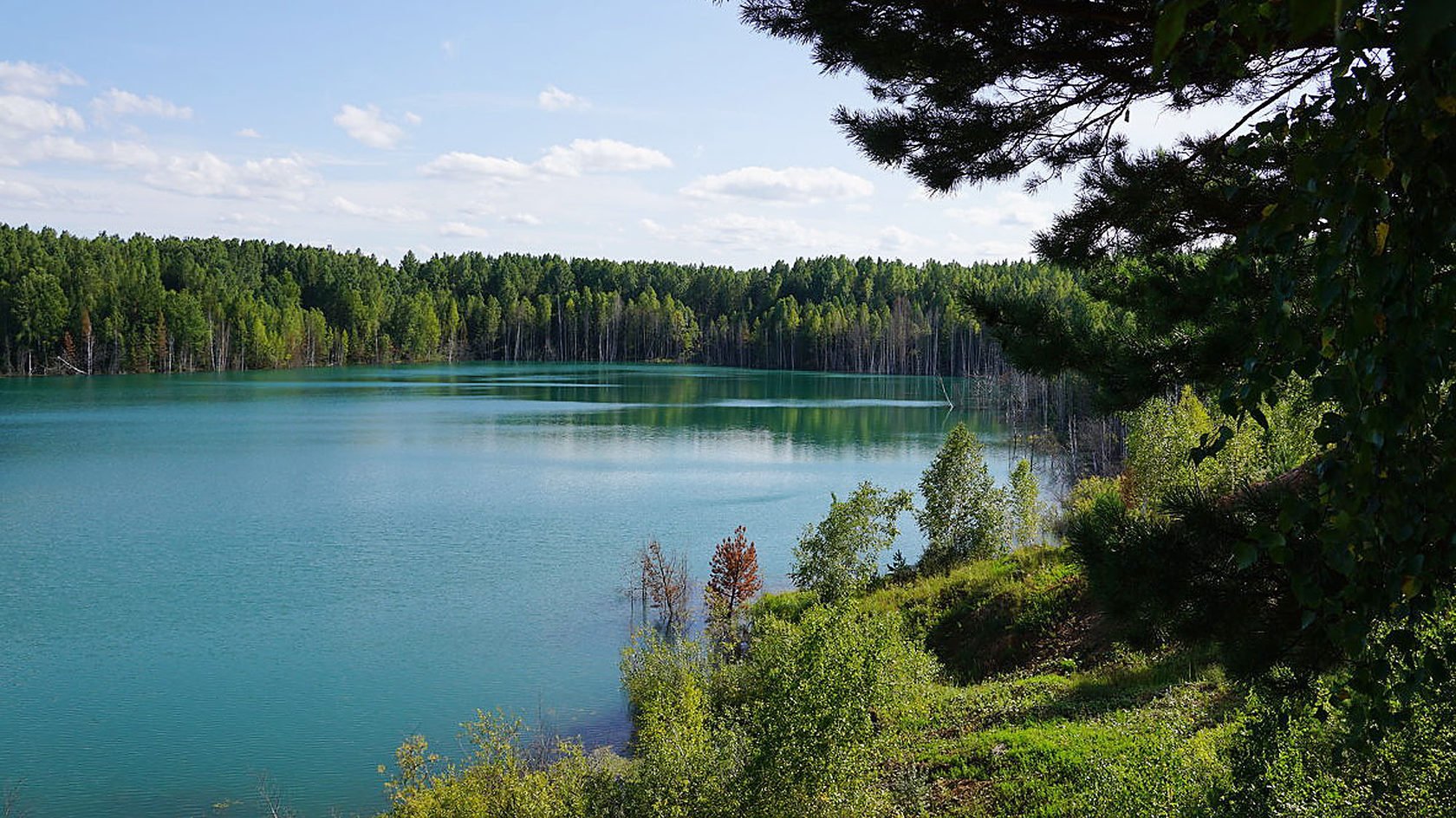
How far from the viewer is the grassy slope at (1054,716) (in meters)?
8.46

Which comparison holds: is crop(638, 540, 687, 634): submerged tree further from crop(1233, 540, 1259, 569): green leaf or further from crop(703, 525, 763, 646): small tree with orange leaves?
crop(1233, 540, 1259, 569): green leaf

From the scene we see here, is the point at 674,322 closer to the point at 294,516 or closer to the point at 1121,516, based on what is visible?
the point at 294,516

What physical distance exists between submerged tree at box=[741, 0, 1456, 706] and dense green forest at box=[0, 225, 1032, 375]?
7880 cm

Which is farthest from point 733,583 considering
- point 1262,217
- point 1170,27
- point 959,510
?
point 1170,27

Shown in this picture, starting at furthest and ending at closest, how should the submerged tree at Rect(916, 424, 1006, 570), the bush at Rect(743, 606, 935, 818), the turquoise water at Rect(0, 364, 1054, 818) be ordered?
1. the submerged tree at Rect(916, 424, 1006, 570)
2. the turquoise water at Rect(0, 364, 1054, 818)
3. the bush at Rect(743, 606, 935, 818)

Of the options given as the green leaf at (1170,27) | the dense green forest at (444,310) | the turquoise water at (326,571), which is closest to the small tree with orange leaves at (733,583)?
the turquoise water at (326,571)

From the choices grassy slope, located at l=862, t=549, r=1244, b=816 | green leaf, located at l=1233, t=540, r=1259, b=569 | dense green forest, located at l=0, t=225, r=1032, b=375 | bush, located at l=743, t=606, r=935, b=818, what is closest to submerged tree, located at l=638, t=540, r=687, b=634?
grassy slope, located at l=862, t=549, r=1244, b=816

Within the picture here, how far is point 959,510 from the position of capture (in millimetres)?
24203

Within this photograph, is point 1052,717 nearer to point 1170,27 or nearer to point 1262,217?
point 1262,217

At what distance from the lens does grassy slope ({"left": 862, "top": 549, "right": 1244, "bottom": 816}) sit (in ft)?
27.8

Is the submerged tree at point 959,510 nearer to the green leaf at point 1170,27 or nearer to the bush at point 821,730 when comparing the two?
the bush at point 821,730

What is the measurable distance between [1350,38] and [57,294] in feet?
341

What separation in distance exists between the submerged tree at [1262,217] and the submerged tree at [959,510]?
1340 cm

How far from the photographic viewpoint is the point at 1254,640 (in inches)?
166
